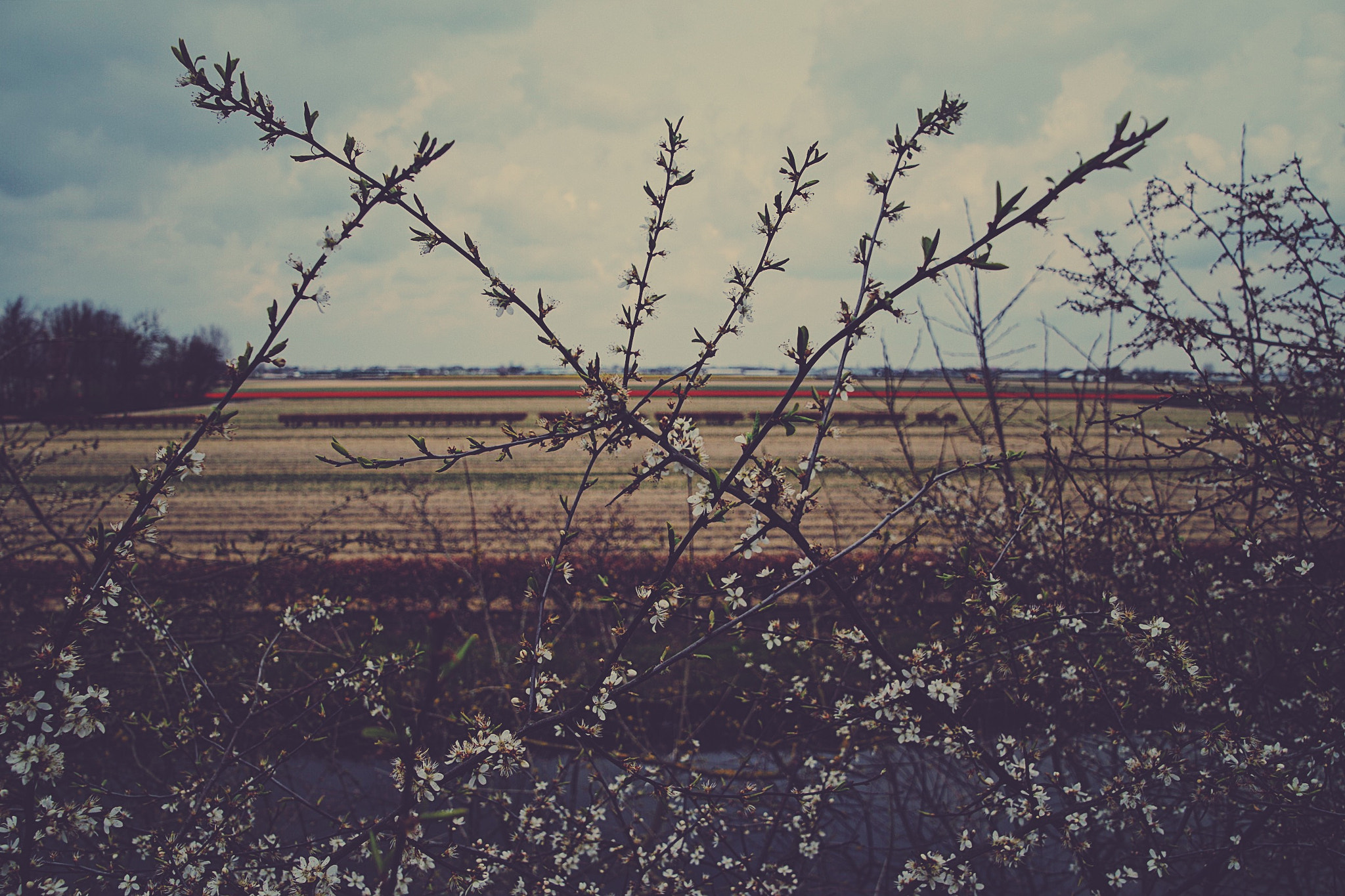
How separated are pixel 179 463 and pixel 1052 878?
483 centimetres

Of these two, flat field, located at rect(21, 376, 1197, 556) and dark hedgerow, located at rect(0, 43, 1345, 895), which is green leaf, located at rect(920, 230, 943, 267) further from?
flat field, located at rect(21, 376, 1197, 556)

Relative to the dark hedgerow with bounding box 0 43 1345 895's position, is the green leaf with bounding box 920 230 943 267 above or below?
above

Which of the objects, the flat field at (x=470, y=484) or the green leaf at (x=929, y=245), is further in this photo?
the flat field at (x=470, y=484)

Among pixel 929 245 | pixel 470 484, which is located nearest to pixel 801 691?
pixel 929 245

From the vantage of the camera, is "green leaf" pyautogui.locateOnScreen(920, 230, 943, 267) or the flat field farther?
the flat field

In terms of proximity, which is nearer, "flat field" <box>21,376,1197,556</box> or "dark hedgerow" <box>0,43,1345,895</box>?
"dark hedgerow" <box>0,43,1345,895</box>

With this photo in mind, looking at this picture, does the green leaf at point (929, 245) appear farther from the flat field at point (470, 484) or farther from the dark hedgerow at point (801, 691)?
the flat field at point (470, 484)

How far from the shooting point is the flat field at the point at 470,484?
564cm

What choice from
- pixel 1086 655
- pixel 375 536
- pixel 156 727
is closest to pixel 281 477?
pixel 375 536

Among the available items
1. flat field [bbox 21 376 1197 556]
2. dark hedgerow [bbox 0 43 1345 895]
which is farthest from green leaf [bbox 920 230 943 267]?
flat field [bbox 21 376 1197 556]

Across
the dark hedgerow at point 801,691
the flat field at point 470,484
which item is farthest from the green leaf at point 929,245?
the flat field at point 470,484

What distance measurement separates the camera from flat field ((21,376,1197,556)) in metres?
5.64

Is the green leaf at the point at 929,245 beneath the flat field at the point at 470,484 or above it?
above

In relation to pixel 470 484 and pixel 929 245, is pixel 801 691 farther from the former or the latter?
pixel 470 484
